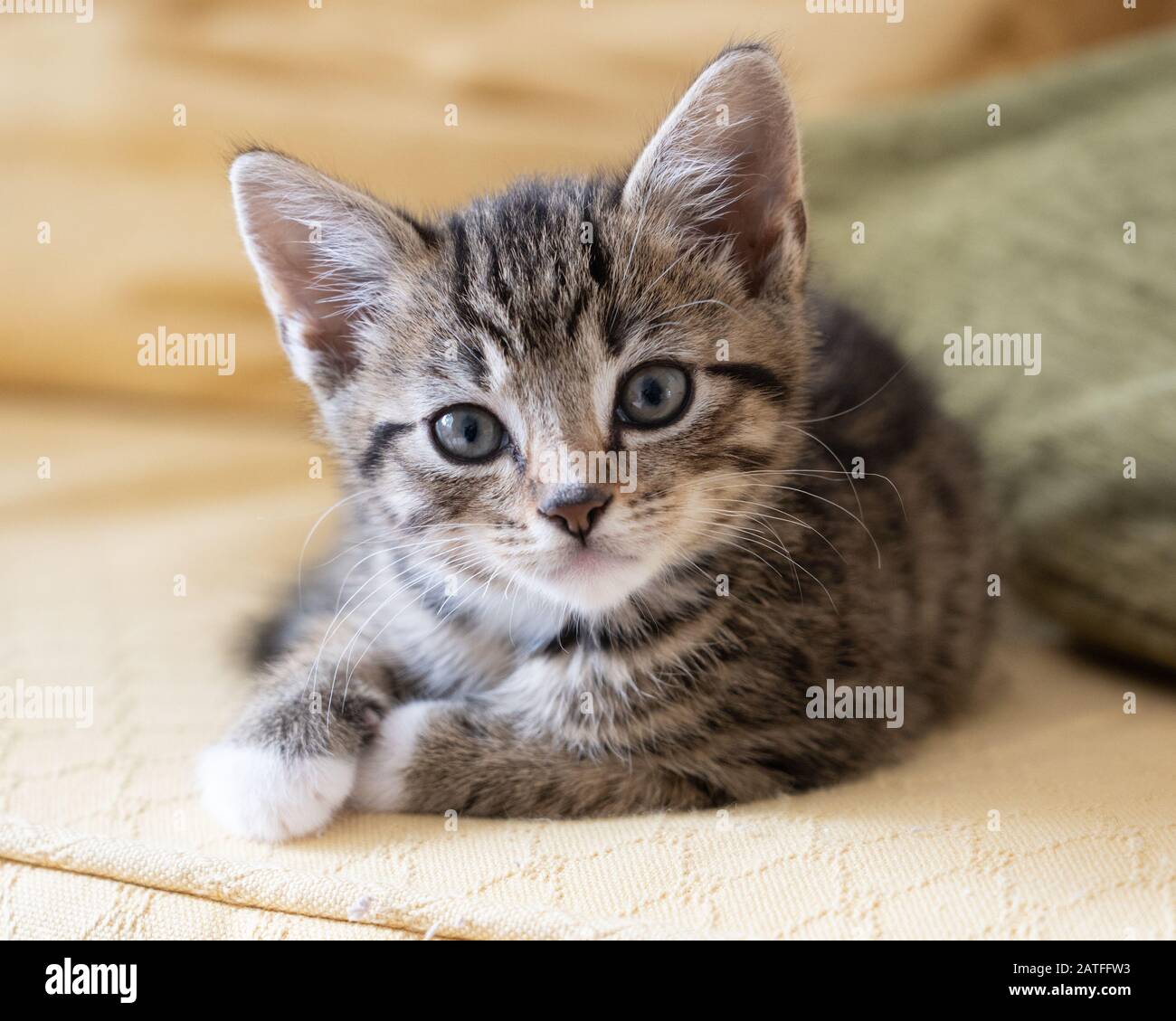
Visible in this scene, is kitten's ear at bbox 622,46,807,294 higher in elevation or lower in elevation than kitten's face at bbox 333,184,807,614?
higher

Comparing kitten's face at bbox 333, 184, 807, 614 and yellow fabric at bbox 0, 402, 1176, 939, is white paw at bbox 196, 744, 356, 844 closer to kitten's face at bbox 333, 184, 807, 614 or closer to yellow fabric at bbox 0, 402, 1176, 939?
yellow fabric at bbox 0, 402, 1176, 939

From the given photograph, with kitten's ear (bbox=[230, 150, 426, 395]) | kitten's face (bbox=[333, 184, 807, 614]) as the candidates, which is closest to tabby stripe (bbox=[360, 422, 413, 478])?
kitten's face (bbox=[333, 184, 807, 614])

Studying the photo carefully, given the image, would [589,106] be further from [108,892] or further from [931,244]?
[108,892]

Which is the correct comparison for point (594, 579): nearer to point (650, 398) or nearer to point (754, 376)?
point (650, 398)

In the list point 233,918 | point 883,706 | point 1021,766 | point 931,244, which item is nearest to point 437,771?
point 233,918

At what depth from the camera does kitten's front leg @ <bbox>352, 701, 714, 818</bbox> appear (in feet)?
4.09

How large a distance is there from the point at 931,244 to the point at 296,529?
1.31m

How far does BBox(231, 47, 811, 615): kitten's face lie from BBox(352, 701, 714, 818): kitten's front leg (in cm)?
17

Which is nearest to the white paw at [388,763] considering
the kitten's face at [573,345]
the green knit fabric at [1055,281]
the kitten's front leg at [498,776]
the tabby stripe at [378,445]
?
the kitten's front leg at [498,776]

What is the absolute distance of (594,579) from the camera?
121 centimetres

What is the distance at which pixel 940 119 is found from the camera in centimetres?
232

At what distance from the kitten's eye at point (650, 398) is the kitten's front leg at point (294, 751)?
0.47 m

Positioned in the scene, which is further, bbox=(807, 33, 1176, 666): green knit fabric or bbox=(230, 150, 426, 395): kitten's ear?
bbox=(807, 33, 1176, 666): green knit fabric

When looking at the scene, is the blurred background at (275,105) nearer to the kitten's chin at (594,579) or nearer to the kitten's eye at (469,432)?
the kitten's eye at (469,432)
